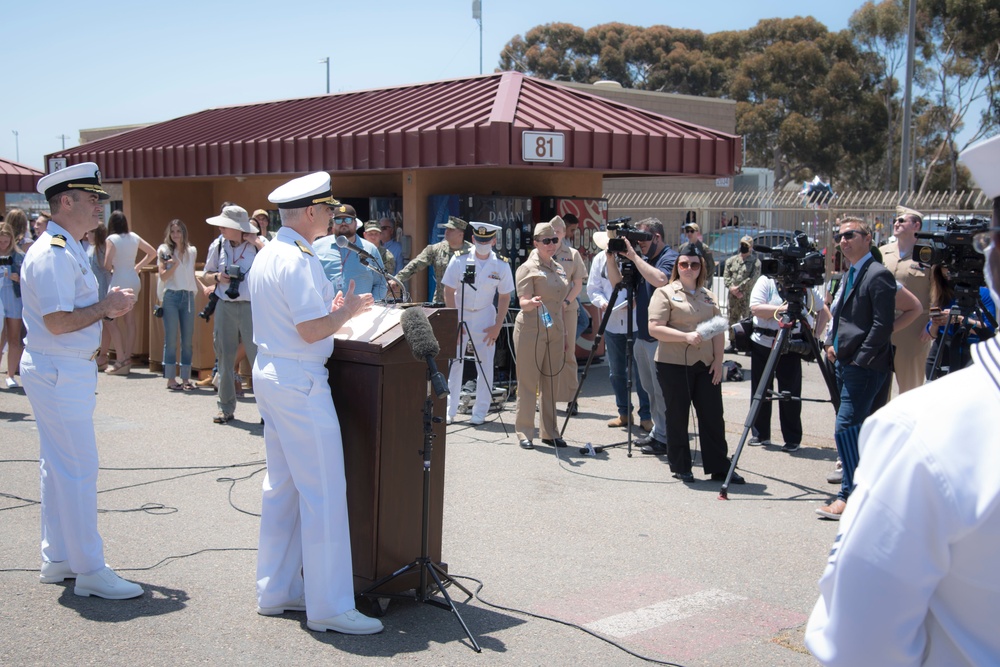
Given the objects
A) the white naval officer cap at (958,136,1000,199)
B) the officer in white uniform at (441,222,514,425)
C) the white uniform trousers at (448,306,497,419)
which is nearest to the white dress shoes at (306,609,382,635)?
the white naval officer cap at (958,136,1000,199)

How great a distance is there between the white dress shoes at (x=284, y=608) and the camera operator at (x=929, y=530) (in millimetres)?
3547

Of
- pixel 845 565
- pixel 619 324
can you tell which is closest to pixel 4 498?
pixel 619 324

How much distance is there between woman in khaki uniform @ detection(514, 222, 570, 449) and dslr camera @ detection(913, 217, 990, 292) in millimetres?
3096

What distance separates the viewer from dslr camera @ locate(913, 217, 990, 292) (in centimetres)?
730

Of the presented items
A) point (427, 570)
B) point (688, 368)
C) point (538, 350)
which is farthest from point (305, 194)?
point (538, 350)

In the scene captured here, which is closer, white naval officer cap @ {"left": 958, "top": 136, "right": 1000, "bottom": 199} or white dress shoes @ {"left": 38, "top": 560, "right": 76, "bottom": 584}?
white naval officer cap @ {"left": 958, "top": 136, "right": 1000, "bottom": 199}

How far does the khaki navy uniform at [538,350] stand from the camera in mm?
8716

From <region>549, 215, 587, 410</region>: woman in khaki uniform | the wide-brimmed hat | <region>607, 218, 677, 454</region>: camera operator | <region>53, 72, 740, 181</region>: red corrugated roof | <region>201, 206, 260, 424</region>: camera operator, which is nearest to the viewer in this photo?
<region>607, 218, 677, 454</region>: camera operator

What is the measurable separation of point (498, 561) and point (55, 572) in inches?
92.4

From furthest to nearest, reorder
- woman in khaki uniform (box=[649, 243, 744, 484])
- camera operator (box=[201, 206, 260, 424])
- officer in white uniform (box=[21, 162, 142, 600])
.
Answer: camera operator (box=[201, 206, 260, 424]) → woman in khaki uniform (box=[649, 243, 744, 484]) → officer in white uniform (box=[21, 162, 142, 600])

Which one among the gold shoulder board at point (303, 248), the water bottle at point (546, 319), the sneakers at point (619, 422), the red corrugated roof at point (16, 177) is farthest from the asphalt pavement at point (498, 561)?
the red corrugated roof at point (16, 177)

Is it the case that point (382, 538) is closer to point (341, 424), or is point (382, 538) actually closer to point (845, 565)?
point (341, 424)

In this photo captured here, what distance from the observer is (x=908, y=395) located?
1.63 metres

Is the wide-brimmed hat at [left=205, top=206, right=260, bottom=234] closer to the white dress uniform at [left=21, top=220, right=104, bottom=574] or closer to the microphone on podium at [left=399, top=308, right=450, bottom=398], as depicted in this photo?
the white dress uniform at [left=21, top=220, right=104, bottom=574]
